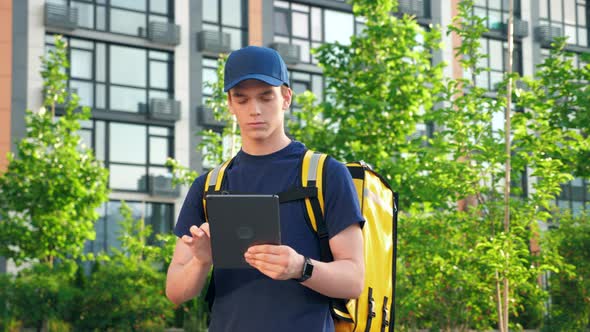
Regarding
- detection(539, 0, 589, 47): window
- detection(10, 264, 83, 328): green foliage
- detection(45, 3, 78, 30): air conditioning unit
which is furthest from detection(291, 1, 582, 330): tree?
detection(539, 0, 589, 47): window

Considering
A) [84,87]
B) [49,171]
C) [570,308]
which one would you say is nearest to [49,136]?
[49,171]

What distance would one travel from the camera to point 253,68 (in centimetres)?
290

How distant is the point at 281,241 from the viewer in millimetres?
2834

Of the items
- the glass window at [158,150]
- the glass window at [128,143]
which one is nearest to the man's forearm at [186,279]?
the glass window at [128,143]

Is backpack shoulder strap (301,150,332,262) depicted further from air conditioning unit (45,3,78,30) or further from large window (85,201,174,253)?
air conditioning unit (45,3,78,30)

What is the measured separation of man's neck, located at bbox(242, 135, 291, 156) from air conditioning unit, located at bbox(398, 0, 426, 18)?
123 ft

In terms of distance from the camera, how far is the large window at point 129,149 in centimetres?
3341

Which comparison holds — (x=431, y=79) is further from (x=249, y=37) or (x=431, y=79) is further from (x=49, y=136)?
(x=249, y=37)

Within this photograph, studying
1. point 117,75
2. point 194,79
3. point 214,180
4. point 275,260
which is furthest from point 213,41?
point 275,260

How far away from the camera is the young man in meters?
2.82

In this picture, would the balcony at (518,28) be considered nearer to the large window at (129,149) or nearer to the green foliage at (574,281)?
the large window at (129,149)

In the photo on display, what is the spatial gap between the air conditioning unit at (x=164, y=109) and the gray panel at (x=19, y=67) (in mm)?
4638

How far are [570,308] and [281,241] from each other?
18376 mm

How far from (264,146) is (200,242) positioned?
0.39m
